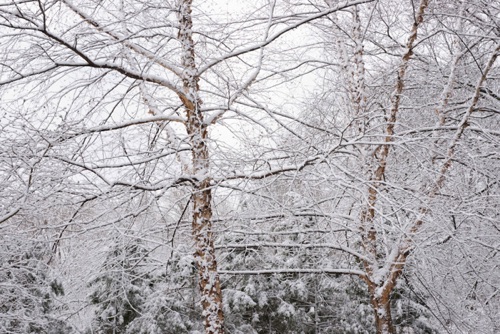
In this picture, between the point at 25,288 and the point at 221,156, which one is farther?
the point at 25,288

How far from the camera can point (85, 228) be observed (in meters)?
4.52

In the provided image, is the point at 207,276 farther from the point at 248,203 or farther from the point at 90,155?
the point at 90,155

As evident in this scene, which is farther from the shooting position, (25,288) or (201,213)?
(25,288)

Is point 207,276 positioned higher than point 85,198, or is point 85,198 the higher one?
point 85,198

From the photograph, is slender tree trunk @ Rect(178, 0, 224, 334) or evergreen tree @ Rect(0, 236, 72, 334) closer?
slender tree trunk @ Rect(178, 0, 224, 334)

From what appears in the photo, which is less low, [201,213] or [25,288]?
[201,213]

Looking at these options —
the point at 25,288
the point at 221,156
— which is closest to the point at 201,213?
the point at 221,156

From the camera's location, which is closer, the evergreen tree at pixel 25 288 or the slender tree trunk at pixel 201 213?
the slender tree trunk at pixel 201 213

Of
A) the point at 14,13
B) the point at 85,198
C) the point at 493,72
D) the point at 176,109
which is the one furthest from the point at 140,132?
the point at 493,72

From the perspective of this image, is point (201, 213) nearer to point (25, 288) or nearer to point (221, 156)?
point (221, 156)

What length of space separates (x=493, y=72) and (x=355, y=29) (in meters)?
2.41

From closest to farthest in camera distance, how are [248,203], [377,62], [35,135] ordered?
1. [35,135]
2. [248,203]
3. [377,62]

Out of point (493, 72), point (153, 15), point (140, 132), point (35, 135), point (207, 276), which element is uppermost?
point (493, 72)

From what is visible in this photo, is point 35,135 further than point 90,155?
No
